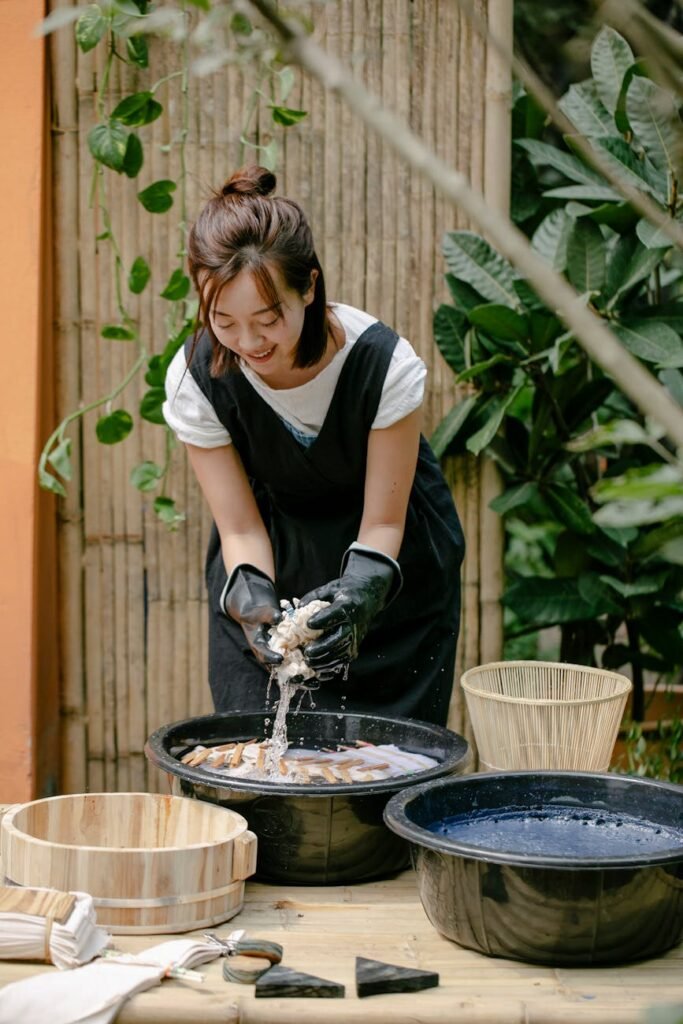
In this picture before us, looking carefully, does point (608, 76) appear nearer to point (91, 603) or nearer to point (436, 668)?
point (436, 668)

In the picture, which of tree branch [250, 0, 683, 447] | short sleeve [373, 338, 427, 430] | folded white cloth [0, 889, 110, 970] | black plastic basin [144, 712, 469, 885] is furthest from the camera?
short sleeve [373, 338, 427, 430]

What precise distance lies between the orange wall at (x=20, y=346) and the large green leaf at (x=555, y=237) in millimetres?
1262

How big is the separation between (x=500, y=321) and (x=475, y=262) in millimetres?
170

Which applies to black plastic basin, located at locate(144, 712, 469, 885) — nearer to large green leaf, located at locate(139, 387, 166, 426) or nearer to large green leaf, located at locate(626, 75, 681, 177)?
large green leaf, located at locate(139, 387, 166, 426)

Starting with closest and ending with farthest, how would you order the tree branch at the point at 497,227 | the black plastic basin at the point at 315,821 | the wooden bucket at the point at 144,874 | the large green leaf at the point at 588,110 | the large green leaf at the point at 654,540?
the tree branch at the point at 497,227 → the wooden bucket at the point at 144,874 → the black plastic basin at the point at 315,821 → the large green leaf at the point at 654,540 → the large green leaf at the point at 588,110

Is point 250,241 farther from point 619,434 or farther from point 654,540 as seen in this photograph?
point 654,540

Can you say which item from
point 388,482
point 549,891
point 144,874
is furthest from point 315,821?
point 388,482

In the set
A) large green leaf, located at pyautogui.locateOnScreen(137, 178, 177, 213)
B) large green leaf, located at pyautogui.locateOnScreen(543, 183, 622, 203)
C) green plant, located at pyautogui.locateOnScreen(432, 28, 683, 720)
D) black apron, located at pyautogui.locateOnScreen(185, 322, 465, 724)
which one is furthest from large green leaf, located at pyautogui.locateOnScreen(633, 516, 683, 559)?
large green leaf, located at pyautogui.locateOnScreen(137, 178, 177, 213)

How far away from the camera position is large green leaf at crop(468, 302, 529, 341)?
2988 mm

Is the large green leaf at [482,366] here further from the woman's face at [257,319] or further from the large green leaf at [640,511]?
the large green leaf at [640,511]

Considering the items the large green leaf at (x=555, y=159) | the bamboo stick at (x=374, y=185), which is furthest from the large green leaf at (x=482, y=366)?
the large green leaf at (x=555, y=159)

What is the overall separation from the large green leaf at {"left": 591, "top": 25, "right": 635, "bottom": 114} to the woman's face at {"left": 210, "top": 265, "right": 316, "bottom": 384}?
1.34 meters

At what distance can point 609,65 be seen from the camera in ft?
10.3

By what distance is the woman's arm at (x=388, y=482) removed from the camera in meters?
2.33
